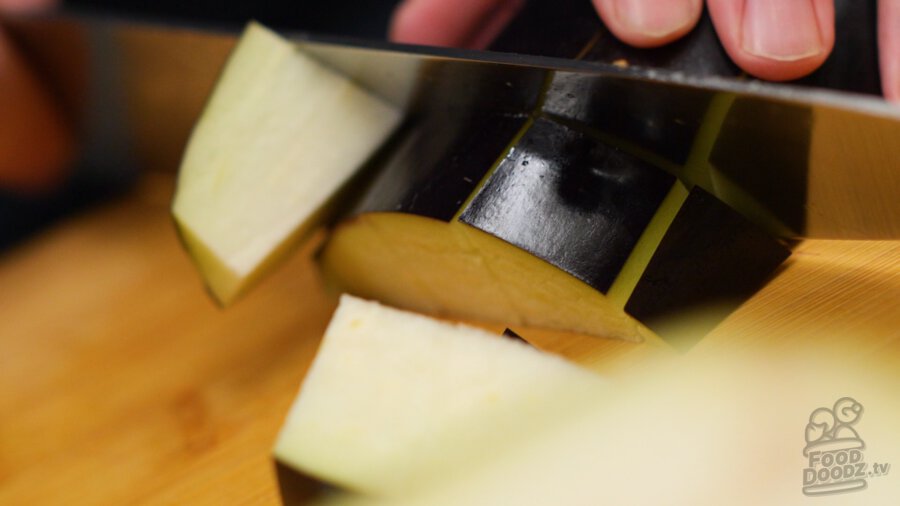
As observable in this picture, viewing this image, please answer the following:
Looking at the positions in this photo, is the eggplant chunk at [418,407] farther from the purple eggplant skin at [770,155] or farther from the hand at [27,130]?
the hand at [27,130]

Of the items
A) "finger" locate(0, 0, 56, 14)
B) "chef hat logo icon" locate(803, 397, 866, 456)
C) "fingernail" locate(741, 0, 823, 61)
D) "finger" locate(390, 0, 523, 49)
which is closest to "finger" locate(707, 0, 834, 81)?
"fingernail" locate(741, 0, 823, 61)

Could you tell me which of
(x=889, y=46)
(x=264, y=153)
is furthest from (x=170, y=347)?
(x=889, y=46)

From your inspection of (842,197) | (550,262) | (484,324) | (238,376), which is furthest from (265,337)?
(842,197)

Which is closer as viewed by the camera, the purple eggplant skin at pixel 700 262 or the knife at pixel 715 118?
the knife at pixel 715 118

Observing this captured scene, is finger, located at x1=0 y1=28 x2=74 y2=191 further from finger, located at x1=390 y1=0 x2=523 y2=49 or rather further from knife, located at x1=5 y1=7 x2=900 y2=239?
finger, located at x1=390 y1=0 x2=523 y2=49

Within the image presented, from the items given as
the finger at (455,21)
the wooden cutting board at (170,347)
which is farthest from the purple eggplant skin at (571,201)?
the finger at (455,21)

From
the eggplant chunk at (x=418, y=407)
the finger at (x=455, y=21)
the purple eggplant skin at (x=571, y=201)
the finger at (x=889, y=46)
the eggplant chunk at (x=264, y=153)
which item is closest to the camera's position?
the eggplant chunk at (x=418, y=407)
